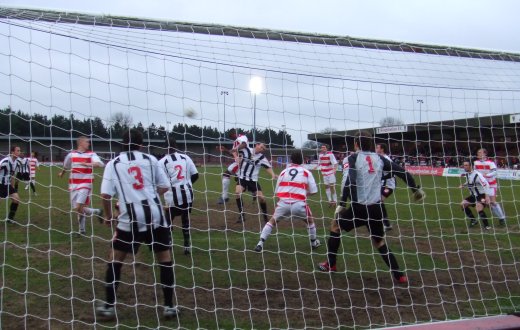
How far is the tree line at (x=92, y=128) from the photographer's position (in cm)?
453

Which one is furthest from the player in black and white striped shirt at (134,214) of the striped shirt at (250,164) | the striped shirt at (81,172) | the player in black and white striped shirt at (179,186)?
the striped shirt at (250,164)

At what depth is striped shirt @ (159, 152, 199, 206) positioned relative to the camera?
275 inches

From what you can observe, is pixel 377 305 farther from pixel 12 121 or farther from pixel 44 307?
pixel 12 121

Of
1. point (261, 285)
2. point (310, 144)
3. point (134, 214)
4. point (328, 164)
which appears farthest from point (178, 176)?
point (328, 164)

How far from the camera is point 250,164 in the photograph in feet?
33.0

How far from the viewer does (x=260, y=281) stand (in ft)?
19.1

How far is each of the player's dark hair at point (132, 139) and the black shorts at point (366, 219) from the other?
2.63m

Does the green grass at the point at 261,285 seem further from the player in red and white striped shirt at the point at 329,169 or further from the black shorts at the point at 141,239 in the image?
the player in red and white striped shirt at the point at 329,169

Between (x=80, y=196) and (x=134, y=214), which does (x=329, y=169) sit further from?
(x=134, y=214)

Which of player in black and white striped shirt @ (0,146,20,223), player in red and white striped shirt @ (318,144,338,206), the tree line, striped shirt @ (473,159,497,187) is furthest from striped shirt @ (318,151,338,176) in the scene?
the tree line

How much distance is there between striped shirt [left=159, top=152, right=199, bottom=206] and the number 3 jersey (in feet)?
7.37

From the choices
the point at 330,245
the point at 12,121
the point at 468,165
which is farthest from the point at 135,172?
the point at 468,165

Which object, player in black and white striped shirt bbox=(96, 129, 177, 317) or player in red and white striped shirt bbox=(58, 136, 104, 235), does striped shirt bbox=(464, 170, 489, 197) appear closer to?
player in red and white striped shirt bbox=(58, 136, 104, 235)

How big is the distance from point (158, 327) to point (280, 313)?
1267 millimetres
